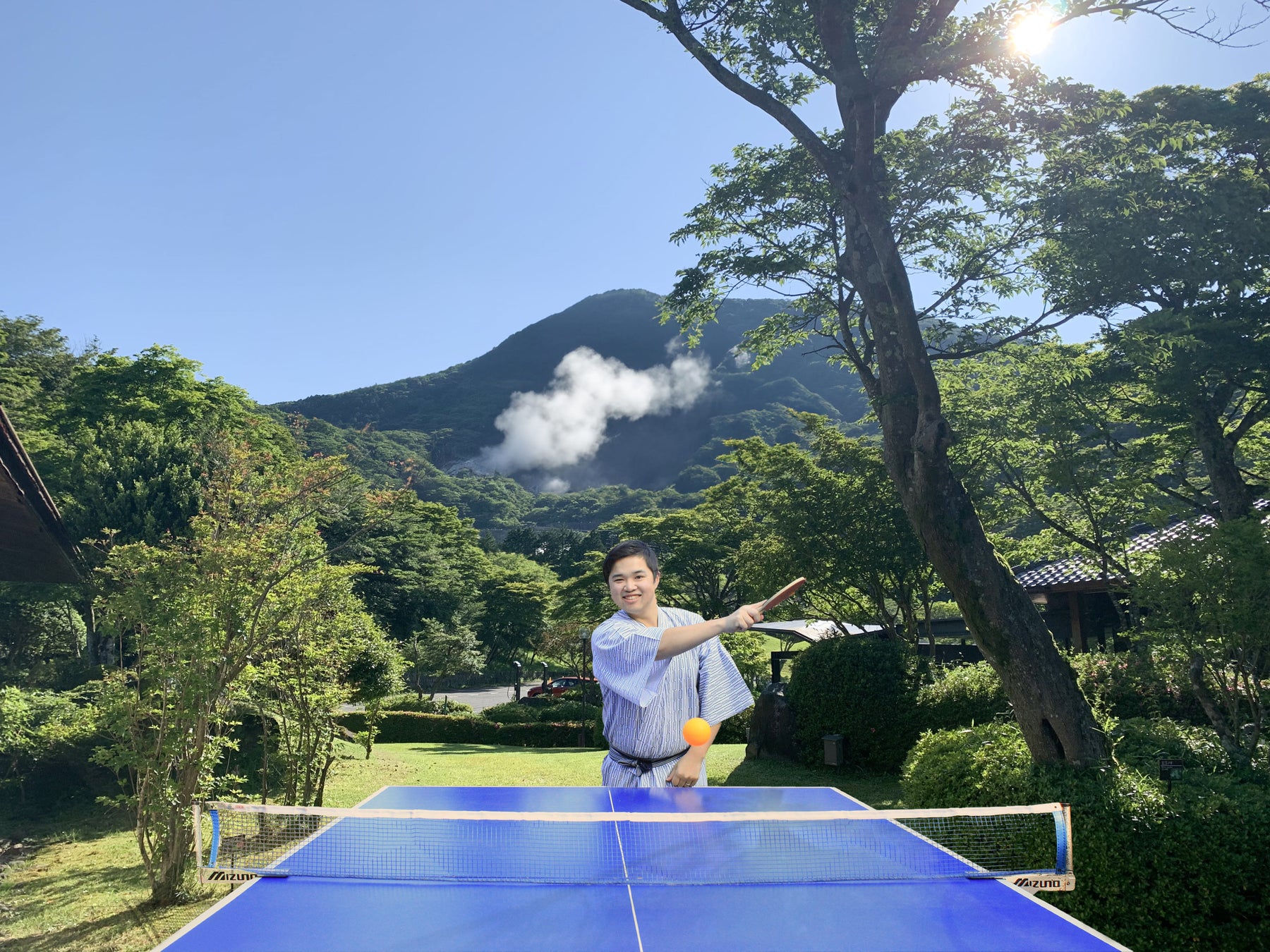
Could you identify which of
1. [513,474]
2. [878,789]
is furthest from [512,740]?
[513,474]

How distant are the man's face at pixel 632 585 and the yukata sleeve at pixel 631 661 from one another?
8.4 inches

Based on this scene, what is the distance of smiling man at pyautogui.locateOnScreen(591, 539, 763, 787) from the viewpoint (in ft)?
12.2

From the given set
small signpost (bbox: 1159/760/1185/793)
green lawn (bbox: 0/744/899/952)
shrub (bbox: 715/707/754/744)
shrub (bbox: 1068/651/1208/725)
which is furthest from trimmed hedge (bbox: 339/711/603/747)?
small signpost (bbox: 1159/760/1185/793)

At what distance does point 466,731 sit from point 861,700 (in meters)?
15.7

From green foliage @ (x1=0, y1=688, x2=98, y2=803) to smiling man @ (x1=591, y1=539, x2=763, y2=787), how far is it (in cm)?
618

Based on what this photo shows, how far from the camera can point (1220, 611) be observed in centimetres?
677

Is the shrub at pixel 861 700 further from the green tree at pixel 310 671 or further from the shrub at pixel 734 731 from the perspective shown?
the green tree at pixel 310 671

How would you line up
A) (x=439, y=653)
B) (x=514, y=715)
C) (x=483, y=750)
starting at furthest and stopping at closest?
(x=439, y=653)
(x=514, y=715)
(x=483, y=750)

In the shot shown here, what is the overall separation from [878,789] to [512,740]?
14841 mm

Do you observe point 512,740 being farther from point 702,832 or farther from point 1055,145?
point 702,832

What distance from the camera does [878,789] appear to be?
12375 mm

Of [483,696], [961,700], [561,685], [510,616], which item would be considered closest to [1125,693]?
[961,700]

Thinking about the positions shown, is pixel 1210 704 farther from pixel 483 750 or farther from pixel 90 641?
pixel 90 641

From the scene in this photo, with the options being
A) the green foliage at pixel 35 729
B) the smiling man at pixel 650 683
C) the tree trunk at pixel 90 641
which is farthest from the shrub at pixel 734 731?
the smiling man at pixel 650 683
